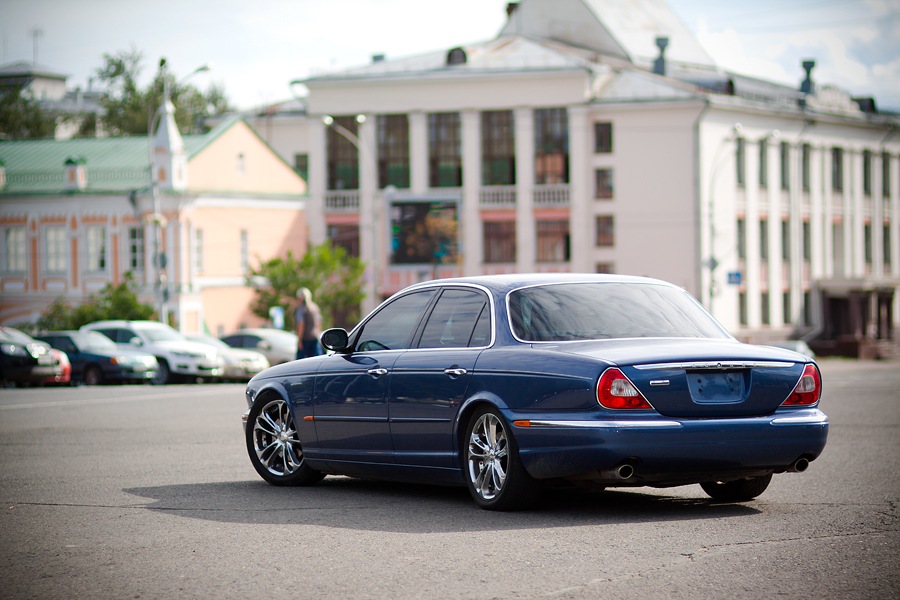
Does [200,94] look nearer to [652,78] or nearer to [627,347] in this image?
Answer: [652,78]

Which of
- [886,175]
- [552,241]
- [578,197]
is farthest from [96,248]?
[886,175]

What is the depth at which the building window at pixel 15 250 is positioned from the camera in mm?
65250

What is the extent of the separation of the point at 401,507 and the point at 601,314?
1.82m

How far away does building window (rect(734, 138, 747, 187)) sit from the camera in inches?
2928

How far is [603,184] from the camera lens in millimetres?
74938

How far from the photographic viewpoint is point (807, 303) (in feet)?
260

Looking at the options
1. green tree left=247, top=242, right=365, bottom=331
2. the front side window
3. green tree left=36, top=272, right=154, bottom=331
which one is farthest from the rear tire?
green tree left=247, top=242, right=365, bottom=331

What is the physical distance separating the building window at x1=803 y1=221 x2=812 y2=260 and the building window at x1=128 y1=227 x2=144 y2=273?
35415 mm

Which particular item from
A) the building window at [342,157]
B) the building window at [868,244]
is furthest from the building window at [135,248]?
the building window at [868,244]

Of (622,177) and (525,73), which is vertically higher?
(525,73)

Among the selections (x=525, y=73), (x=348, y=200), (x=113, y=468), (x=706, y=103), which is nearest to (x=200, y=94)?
(x=348, y=200)

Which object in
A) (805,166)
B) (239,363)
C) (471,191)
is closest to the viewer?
(239,363)

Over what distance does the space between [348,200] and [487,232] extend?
23.6ft

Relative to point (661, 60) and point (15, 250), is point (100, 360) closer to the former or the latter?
point (15, 250)
